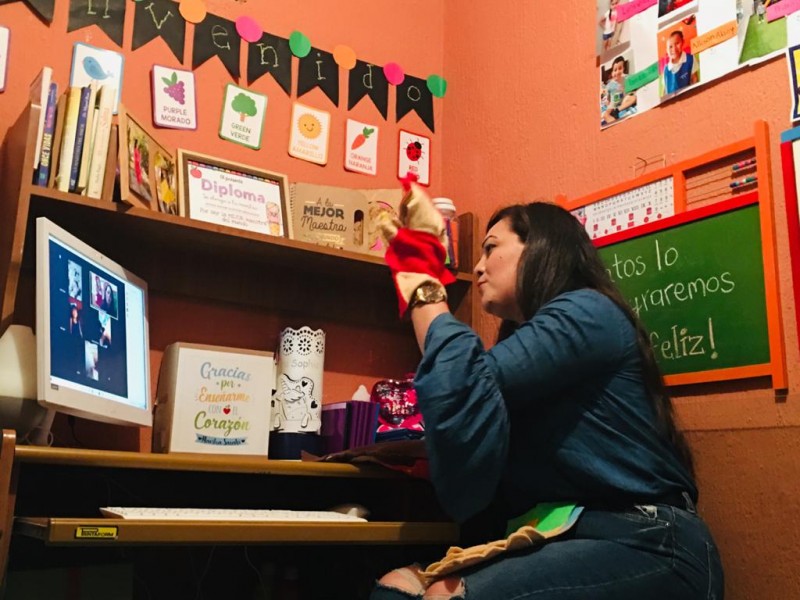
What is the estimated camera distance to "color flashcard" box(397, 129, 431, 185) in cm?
228

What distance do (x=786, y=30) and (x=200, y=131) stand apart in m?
1.35

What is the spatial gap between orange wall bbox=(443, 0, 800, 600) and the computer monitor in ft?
3.06

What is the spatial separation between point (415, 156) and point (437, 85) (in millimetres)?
265

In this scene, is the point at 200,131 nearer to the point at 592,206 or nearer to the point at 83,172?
the point at 83,172

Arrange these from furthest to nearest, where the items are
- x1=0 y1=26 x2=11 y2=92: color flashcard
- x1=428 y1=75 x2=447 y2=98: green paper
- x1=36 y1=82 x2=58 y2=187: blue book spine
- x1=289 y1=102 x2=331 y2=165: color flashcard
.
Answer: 1. x1=428 y1=75 x2=447 y2=98: green paper
2. x1=289 y1=102 x2=331 y2=165: color flashcard
3. x1=0 y1=26 x2=11 y2=92: color flashcard
4. x1=36 y1=82 x2=58 y2=187: blue book spine

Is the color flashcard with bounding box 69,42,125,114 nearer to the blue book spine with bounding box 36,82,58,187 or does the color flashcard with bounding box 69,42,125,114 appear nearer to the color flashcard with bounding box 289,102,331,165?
the blue book spine with bounding box 36,82,58,187

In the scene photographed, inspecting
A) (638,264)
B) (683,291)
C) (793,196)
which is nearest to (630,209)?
(638,264)

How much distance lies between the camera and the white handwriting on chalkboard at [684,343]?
1.45 metres

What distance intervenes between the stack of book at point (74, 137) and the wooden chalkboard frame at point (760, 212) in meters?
1.14

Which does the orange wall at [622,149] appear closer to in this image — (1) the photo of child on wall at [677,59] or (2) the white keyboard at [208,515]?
(1) the photo of child on wall at [677,59]

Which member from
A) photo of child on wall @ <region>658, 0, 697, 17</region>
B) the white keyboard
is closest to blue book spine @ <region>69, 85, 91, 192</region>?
the white keyboard

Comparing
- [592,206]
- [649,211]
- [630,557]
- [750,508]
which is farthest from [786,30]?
[630,557]

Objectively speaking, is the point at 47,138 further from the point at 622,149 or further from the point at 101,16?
the point at 622,149

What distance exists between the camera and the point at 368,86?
2248mm
